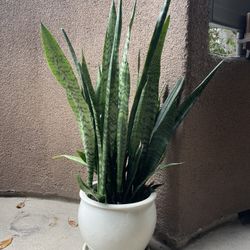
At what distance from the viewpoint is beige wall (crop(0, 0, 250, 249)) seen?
1.37m

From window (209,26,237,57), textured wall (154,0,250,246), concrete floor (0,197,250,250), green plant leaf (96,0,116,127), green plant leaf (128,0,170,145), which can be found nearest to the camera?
green plant leaf (128,0,170,145)

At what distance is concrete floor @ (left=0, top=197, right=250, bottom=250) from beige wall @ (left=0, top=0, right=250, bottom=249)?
0.08 m

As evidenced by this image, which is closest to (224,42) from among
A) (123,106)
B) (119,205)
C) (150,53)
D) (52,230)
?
(150,53)

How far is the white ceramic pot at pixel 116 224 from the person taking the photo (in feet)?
3.72

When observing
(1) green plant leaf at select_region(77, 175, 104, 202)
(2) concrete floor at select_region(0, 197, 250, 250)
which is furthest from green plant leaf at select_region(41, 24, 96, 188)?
(2) concrete floor at select_region(0, 197, 250, 250)

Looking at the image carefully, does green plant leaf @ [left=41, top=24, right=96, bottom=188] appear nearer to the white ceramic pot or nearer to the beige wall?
the white ceramic pot

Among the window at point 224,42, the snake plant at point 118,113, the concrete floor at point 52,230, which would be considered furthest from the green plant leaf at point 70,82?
the window at point 224,42

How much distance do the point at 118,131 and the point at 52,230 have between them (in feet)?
2.65

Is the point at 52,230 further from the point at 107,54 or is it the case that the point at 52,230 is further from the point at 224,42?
the point at 224,42

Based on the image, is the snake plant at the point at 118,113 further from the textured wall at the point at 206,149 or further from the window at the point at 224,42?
the window at the point at 224,42

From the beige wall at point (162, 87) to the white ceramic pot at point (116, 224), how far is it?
11.8 inches

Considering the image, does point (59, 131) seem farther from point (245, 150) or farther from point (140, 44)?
point (245, 150)

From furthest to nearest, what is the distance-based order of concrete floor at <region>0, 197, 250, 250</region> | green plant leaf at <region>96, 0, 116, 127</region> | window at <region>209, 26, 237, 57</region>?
window at <region>209, 26, 237, 57</region>, concrete floor at <region>0, 197, 250, 250</region>, green plant leaf at <region>96, 0, 116, 127</region>

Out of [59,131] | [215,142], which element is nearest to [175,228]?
[215,142]
